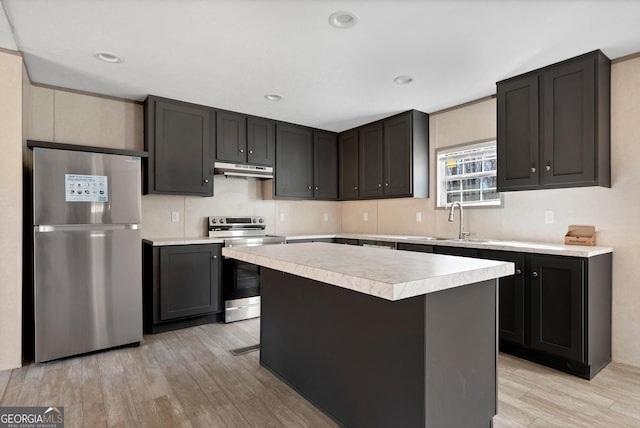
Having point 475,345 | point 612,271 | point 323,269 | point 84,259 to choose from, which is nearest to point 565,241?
point 612,271

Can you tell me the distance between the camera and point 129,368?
259 centimetres

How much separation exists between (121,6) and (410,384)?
2.56 m

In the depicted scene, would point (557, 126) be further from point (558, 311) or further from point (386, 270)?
point (386, 270)

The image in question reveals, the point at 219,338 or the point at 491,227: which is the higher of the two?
the point at 491,227

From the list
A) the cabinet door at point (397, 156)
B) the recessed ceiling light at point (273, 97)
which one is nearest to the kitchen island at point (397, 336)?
the recessed ceiling light at point (273, 97)

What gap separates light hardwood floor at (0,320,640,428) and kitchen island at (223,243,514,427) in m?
0.33

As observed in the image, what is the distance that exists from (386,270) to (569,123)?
2.31m

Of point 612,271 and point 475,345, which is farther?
point 612,271

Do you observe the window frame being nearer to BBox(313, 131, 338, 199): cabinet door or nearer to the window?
the window

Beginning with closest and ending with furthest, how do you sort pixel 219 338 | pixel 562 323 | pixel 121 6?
1. pixel 121 6
2. pixel 562 323
3. pixel 219 338

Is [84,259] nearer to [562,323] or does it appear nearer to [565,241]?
[562,323]

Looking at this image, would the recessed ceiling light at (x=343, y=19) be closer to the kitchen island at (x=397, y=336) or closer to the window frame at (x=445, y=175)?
the kitchen island at (x=397, y=336)

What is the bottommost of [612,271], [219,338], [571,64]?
[219,338]

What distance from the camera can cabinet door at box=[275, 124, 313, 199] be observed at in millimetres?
4492
